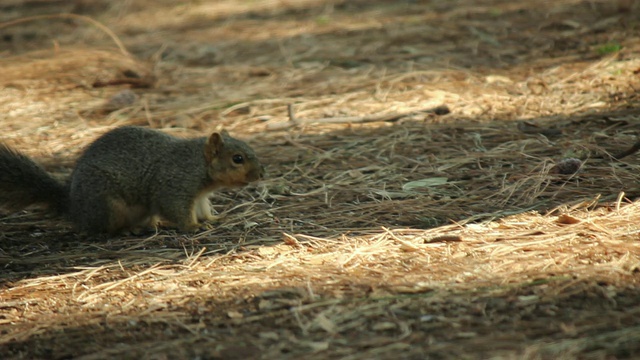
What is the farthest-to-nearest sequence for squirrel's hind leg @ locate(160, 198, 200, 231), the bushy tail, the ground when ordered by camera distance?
squirrel's hind leg @ locate(160, 198, 200, 231) → the bushy tail → the ground

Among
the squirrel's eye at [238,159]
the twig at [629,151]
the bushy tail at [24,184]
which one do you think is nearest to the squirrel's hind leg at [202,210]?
the squirrel's eye at [238,159]

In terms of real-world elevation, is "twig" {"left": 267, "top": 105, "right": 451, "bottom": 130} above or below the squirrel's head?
below

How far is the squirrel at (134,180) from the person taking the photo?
3.83m

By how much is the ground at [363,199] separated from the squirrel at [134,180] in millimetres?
141

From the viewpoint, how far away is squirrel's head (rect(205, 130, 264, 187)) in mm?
3996

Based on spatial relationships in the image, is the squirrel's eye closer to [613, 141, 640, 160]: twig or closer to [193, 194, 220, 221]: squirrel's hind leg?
[193, 194, 220, 221]: squirrel's hind leg

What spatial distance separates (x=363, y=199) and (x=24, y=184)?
5.75 ft

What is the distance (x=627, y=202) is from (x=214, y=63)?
14.9ft

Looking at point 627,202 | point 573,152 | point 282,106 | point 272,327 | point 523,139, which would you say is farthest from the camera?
point 282,106

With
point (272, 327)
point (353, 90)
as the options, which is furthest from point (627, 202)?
point (353, 90)

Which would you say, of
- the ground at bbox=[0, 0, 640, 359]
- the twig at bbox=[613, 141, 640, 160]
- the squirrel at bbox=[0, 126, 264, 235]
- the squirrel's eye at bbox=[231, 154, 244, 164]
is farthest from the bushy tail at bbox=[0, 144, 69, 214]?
the twig at bbox=[613, 141, 640, 160]

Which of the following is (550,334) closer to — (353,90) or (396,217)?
(396,217)

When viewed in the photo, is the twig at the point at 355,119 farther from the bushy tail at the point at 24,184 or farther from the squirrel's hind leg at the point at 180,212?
the bushy tail at the point at 24,184

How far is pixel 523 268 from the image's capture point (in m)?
2.90
